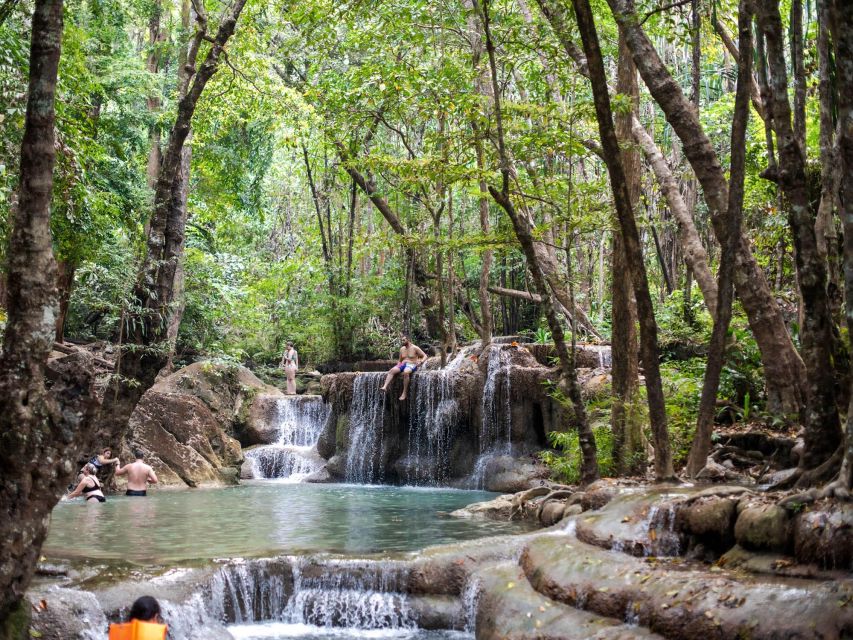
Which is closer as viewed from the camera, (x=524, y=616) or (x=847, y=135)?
(x=847, y=135)

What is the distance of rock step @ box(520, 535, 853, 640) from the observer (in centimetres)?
500

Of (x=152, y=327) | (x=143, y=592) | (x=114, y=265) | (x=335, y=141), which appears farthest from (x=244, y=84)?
(x=143, y=592)

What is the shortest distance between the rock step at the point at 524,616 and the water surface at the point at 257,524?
1842mm

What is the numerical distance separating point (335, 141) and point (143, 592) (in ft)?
43.1

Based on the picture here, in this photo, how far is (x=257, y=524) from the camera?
12.2 m

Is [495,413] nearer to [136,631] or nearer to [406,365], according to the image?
[406,365]

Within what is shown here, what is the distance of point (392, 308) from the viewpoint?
27547 mm

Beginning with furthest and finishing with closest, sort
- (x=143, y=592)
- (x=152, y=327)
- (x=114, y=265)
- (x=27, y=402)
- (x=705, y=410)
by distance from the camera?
(x=114, y=265)
(x=152, y=327)
(x=705, y=410)
(x=143, y=592)
(x=27, y=402)

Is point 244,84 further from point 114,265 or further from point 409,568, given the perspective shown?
point 409,568

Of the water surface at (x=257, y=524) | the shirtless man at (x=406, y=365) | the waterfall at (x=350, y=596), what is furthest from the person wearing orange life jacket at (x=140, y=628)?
the shirtless man at (x=406, y=365)

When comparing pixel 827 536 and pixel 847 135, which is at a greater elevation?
pixel 847 135

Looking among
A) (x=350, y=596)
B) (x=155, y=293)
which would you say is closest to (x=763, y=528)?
(x=350, y=596)

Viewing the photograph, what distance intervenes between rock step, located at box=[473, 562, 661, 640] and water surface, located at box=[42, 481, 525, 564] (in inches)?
72.5

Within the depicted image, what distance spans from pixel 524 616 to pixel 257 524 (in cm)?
639
